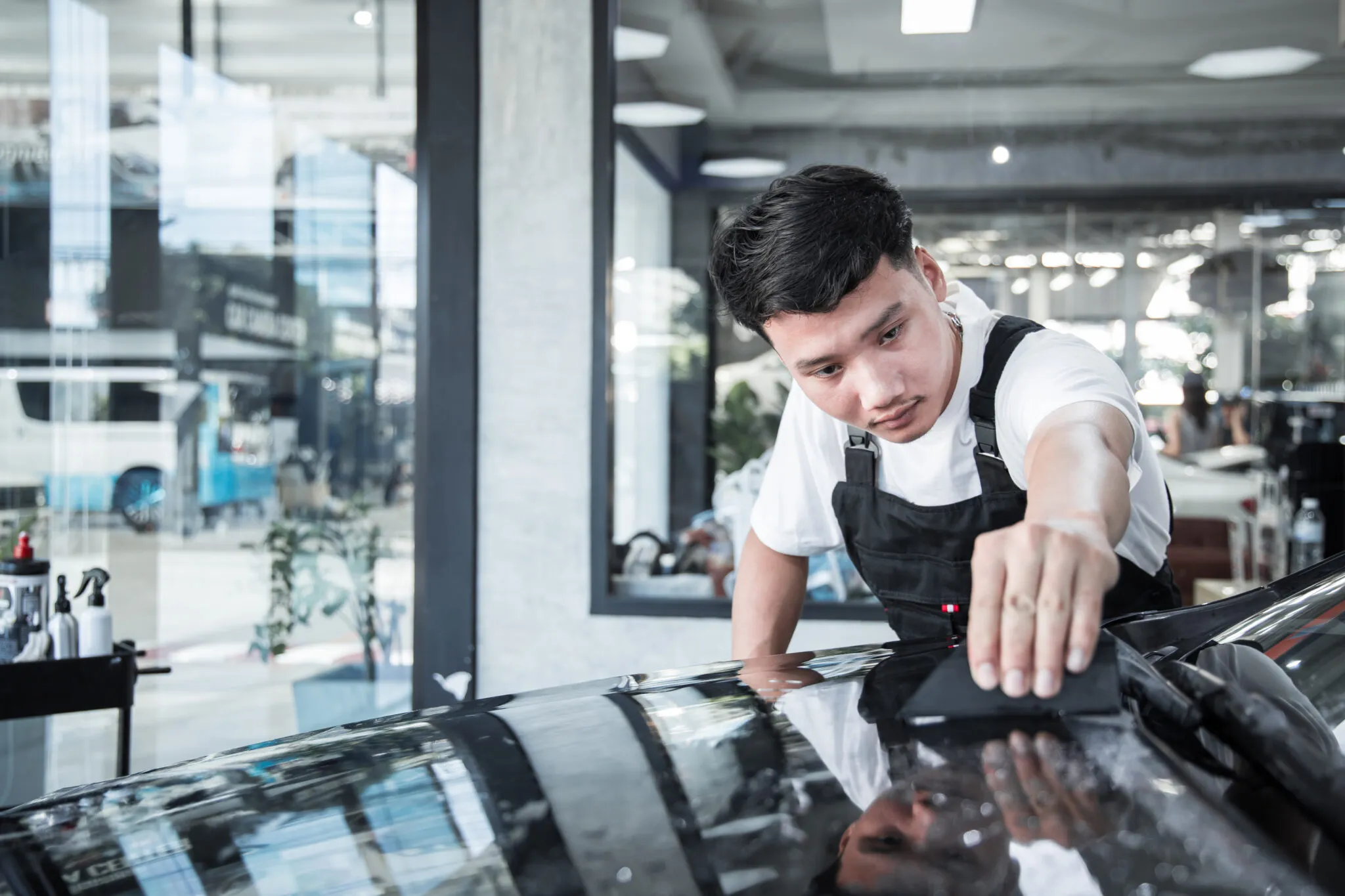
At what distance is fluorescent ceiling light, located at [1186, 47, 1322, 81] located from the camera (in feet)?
11.4

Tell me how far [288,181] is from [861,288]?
2.27 m

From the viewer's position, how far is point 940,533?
4.50 ft

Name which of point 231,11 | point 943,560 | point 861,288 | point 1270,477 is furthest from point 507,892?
point 1270,477

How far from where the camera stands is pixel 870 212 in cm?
118

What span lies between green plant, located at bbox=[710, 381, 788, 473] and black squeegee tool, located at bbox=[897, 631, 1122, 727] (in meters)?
2.61

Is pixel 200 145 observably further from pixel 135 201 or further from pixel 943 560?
pixel 943 560

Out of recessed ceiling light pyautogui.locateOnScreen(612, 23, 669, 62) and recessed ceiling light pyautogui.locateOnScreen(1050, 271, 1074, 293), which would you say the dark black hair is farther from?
recessed ceiling light pyautogui.locateOnScreen(1050, 271, 1074, 293)

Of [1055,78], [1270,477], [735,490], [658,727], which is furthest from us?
[1270,477]

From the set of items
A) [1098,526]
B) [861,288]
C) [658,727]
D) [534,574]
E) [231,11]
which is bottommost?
[534,574]

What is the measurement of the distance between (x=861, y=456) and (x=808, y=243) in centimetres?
37

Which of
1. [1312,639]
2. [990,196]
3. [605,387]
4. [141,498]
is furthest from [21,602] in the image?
[990,196]

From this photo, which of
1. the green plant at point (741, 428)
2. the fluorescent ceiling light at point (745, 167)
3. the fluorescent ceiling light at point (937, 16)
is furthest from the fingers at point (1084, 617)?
the fluorescent ceiling light at point (745, 167)

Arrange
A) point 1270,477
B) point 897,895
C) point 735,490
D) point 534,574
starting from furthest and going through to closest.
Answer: point 1270,477, point 735,490, point 534,574, point 897,895

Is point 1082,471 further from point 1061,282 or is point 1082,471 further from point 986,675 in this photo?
point 1061,282
